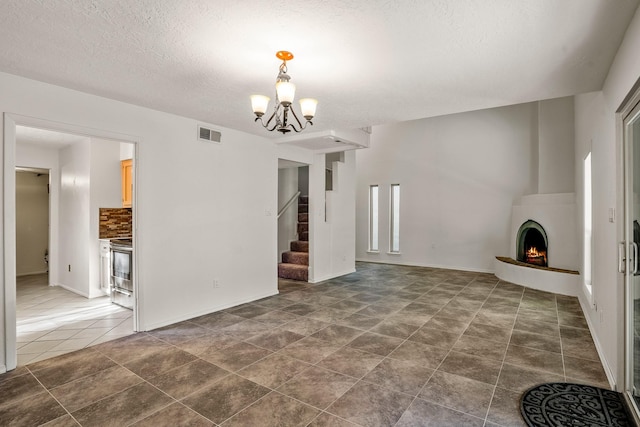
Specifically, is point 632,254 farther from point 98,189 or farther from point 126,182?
point 98,189

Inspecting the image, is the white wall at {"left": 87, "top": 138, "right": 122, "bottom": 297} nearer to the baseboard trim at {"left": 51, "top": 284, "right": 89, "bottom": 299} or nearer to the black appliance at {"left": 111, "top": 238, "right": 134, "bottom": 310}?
the baseboard trim at {"left": 51, "top": 284, "right": 89, "bottom": 299}

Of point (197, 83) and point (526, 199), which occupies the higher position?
point (197, 83)

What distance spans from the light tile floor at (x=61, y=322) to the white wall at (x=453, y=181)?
6.05 meters

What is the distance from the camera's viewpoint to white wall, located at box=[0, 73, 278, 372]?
3.12 meters

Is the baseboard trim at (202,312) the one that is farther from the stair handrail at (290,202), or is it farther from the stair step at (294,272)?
the stair handrail at (290,202)

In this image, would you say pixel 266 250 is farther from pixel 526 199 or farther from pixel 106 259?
pixel 526 199

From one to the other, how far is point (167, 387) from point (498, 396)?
2.38 meters

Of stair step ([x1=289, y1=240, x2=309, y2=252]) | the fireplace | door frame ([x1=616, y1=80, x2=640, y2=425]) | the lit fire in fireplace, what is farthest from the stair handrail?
door frame ([x1=616, y1=80, x2=640, y2=425])

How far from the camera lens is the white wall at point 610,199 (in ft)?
6.82

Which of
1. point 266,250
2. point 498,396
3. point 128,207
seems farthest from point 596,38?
point 128,207

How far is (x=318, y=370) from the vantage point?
266 centimetres

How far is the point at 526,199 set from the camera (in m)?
6.09

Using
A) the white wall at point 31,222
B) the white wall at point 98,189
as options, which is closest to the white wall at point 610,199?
the white wall at point 98,189

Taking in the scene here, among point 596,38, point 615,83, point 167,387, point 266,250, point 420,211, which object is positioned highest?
point 596,38
